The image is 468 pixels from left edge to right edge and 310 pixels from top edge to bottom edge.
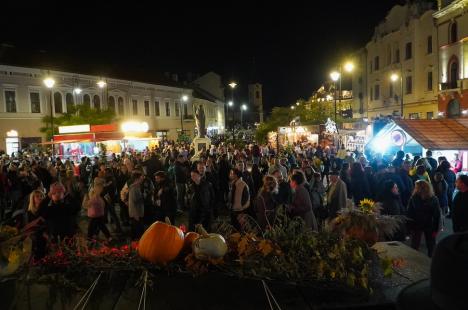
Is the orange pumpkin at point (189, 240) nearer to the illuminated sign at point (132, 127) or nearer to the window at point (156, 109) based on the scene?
the illuminated sign at point (132, 127)

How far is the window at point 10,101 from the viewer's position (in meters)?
37.7

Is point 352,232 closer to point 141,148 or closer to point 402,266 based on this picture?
point 402,266

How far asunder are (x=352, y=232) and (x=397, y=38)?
43.9 metres

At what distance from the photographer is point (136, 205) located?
902 cm

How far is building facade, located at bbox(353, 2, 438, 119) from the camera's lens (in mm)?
37875

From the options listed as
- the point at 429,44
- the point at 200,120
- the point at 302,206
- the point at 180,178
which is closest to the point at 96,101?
the point at 200,120

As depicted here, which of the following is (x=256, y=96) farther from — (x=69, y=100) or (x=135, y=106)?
(x=69, y=100)

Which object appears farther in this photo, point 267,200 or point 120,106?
point 120,106

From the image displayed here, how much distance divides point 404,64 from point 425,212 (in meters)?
38.0

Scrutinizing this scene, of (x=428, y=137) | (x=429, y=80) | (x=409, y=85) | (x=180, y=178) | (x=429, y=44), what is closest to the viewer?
(x=180, y=178)

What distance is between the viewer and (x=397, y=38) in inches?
1682

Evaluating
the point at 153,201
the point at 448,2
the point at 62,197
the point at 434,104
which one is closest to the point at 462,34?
the point at 448,2

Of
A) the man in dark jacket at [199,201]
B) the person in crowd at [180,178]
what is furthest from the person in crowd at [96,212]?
the person in crowd at [180,178]

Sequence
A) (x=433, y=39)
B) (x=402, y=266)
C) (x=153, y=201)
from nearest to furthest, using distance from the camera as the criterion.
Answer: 1. (x=402, y=266)
2. (x=153, y=201)
3. (x=433, y=39)
